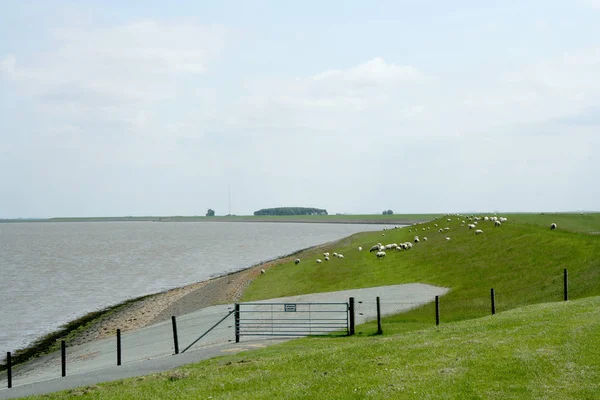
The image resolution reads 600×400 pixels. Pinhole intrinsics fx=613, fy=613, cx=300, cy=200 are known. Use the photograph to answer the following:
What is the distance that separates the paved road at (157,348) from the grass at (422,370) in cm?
277

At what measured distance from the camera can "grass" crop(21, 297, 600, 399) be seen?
15.0 m

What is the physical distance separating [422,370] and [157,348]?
18365 millimetres

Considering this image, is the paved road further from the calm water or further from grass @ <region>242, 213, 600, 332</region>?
the calm water

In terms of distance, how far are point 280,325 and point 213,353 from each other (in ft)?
29.1

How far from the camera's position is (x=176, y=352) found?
27.1m

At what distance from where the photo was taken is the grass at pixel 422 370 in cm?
1502

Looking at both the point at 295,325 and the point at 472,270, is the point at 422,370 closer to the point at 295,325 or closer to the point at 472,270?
the point at 295,325

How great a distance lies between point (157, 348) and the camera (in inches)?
1245

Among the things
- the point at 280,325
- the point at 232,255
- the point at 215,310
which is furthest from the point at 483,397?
the point at 232,255

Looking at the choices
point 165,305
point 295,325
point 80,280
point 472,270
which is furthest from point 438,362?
point 80,280

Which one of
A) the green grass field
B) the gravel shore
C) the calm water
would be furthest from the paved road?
the calm water

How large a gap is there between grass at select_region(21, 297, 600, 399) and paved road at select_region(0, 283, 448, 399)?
2.77 m

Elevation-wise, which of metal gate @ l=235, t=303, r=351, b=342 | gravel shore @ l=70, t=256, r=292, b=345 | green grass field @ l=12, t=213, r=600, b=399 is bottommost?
gravel shore @ l=70, t=256, r=292, b=345

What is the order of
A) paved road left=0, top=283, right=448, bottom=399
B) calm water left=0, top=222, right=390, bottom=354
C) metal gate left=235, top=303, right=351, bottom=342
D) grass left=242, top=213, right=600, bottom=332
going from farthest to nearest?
calm water left=0, top=222, right=390, bottom=354 → grass left=242, top=213, right=600, bottom=332 → metal gate left=235, top=303, right=351, bottom=342 → paved road left=0, top=283, right=448, bottom=399
